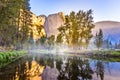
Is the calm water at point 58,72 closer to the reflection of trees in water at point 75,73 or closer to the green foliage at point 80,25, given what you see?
the reflection of trees in water at point 75,73

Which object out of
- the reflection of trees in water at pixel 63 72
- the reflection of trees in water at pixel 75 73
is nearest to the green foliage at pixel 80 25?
the reflection of trees in water at pixel 63 72

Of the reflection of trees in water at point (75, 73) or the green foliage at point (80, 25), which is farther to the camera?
the green foliage at point (80, 25)

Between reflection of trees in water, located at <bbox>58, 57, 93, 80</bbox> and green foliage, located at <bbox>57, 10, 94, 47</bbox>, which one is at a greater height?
green foliage, located at <bbox>57, 10, 94, 47</bbox>

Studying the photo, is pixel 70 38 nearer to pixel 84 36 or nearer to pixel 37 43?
pixel 84 36

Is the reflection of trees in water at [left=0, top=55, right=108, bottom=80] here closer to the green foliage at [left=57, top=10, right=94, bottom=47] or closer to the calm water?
the calm water

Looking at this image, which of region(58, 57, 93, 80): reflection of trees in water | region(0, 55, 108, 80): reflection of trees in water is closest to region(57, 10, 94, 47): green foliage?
region(0, 55, 108, 80): reflection of trees in water

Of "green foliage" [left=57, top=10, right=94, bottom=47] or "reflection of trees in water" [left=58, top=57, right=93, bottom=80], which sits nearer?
"reflection of trees in water" [left=58, top=57, right=93, bottom=80]

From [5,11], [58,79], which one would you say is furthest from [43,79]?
[5,11]

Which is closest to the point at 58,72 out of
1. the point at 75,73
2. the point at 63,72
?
the point at 63,72

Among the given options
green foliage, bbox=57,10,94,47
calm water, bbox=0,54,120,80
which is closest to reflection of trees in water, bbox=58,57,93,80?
calm water, bbox=0,54,120,80

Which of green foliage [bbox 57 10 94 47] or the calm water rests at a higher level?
green foliage [bbox 57 10 94 47]

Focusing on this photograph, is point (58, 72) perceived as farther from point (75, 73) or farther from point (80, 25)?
A: point (80, 25)

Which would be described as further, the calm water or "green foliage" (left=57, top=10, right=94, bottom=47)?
"green foliage" (left=57, top=10, right=94, bottom=47)

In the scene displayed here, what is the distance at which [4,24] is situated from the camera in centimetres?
3553
